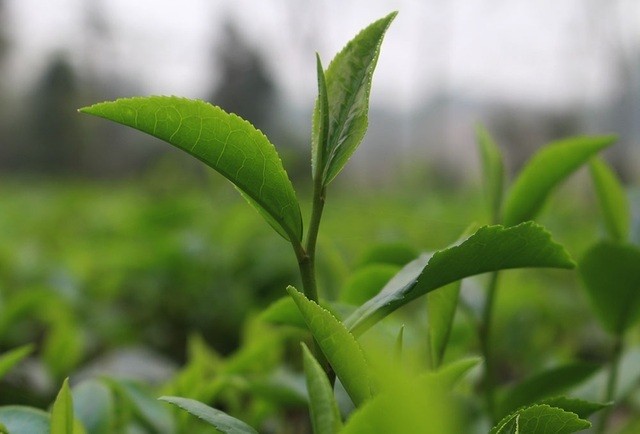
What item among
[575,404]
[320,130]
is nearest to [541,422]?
[575,404]

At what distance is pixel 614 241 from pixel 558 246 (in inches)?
11.7

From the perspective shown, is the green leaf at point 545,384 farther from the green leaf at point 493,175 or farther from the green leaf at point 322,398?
the green leaf at point 322,398

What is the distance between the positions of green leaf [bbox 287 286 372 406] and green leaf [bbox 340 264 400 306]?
213mm

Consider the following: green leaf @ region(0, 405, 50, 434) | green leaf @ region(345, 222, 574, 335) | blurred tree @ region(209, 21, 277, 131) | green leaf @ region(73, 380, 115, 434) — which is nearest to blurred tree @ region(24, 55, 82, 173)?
blurred tree @ region(209, 21, 277, 131)

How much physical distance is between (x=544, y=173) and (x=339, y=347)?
338mm

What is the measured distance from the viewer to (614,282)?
73 centimetres

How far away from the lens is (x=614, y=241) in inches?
29.0

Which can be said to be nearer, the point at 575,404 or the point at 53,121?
the point at 575,404

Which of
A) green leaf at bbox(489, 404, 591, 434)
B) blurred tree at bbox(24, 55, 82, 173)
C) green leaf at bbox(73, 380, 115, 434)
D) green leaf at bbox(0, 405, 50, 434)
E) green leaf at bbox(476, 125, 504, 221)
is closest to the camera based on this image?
green leaf at bbox(489, 404, 591, 434)

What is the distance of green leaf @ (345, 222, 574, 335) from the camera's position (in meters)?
0.46

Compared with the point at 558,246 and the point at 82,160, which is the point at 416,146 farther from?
the point at 558,246

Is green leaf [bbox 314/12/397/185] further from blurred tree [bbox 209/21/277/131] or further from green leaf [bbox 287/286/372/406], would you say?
blurred tree [bbox 209/21/277/131]

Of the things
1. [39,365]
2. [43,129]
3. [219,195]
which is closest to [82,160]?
[43,129]

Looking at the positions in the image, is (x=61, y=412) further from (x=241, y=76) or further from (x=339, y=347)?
(x=241, y=76)
